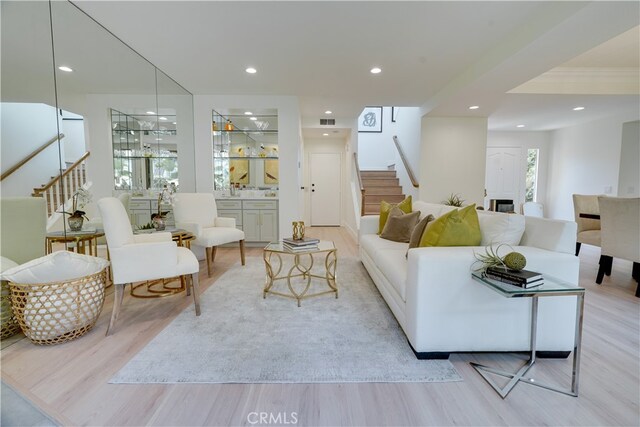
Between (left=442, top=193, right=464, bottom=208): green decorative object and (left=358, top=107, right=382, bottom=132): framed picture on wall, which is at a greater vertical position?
(left=358, top=107, right=382, bottom=132): framed picture on wall

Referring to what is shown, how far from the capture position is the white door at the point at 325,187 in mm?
7719

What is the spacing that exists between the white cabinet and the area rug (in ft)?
7.30

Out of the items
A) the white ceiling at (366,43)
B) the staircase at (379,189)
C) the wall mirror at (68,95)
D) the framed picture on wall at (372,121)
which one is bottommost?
the staircase at (379,189)

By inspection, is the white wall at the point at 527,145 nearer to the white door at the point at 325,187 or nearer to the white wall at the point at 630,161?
the white wall at the point at 630,161

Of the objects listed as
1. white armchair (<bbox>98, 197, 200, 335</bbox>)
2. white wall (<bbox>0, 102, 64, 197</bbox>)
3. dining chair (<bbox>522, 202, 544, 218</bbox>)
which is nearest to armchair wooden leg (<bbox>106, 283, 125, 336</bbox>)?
white armchair (<bbox>98, 197, 200, 335</bbox>)

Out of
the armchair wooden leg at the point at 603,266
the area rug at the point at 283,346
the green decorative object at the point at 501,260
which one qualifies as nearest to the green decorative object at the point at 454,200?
the armchair wooden leg at the point at 603,266

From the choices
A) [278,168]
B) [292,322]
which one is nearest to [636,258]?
[292,322]

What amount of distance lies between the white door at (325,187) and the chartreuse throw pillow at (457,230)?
5781 mm

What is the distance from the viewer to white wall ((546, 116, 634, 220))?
5.80m

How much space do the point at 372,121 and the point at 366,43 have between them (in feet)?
18.2

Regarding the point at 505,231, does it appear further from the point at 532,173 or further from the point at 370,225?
the point at 532,173

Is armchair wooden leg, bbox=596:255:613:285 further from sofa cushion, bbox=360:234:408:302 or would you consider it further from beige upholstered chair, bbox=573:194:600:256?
sofa cushion, bbox=360:234:408:302

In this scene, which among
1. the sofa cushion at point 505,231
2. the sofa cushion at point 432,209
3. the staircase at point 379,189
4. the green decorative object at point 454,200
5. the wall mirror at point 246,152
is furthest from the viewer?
the staircase at point 379,189

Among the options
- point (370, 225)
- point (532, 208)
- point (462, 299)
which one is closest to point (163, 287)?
point (370, 225)
